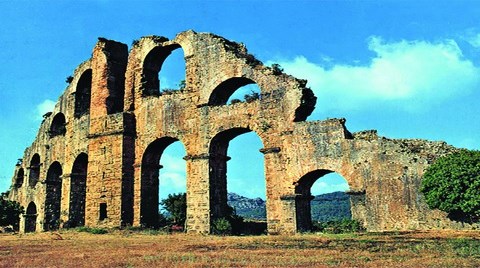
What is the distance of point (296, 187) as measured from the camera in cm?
1677

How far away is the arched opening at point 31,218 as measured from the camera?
93.7ft

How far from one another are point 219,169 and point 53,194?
12000 mm

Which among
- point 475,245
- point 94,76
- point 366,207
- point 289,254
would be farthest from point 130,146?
point 475,245

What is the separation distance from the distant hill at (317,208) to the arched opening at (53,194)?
26026 millimetres

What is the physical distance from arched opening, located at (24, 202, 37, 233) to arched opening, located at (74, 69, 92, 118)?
786 centimetres

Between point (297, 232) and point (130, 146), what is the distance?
8297mm

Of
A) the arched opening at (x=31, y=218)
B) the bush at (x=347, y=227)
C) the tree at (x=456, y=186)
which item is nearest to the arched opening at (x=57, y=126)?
the arched opening at (x=31, y=218)

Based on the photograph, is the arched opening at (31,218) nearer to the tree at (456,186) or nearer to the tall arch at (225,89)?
the tall arch at (225,89)

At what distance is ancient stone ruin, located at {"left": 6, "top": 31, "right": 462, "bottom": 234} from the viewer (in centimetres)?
1541

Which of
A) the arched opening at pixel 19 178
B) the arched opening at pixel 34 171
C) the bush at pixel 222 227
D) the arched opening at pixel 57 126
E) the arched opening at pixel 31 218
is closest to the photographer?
the bush at pixel 222 227

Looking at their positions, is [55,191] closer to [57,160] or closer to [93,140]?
[57,160]

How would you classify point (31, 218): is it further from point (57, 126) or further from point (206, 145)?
point (206, 145)

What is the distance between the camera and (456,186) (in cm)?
1333

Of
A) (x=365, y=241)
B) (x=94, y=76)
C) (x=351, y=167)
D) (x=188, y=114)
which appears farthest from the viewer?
(x=94, y=76)
